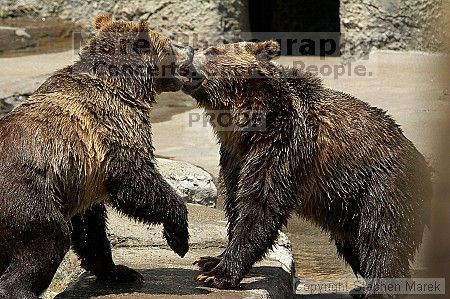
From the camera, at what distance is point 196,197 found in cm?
699

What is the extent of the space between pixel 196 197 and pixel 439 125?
5.98m

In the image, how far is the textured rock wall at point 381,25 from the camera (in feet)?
42.8

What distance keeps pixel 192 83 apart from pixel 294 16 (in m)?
12.1

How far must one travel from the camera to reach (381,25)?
1323 cm

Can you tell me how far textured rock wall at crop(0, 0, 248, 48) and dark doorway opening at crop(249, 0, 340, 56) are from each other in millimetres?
2333

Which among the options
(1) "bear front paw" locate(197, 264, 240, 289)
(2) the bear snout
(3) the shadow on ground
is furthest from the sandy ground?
(2) the bear snout

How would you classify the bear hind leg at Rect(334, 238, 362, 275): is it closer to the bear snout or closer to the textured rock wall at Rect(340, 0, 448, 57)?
the bear snout

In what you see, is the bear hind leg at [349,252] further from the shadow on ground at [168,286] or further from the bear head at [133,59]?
the bear head at [133,59]

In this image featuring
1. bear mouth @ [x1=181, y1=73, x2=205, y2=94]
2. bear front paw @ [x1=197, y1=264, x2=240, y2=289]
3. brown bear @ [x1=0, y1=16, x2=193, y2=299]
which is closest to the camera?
brown bear @ [x1=0, y1=16, x2=193, y2=299]

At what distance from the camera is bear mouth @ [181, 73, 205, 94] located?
Result: 4.99 meters

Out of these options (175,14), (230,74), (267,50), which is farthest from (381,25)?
(230,74)

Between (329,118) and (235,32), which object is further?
(235,32)

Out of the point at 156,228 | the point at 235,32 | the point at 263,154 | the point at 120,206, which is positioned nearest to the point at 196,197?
the point at 156,228

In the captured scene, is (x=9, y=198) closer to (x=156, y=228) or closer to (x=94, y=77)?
(x=94, y=77)
